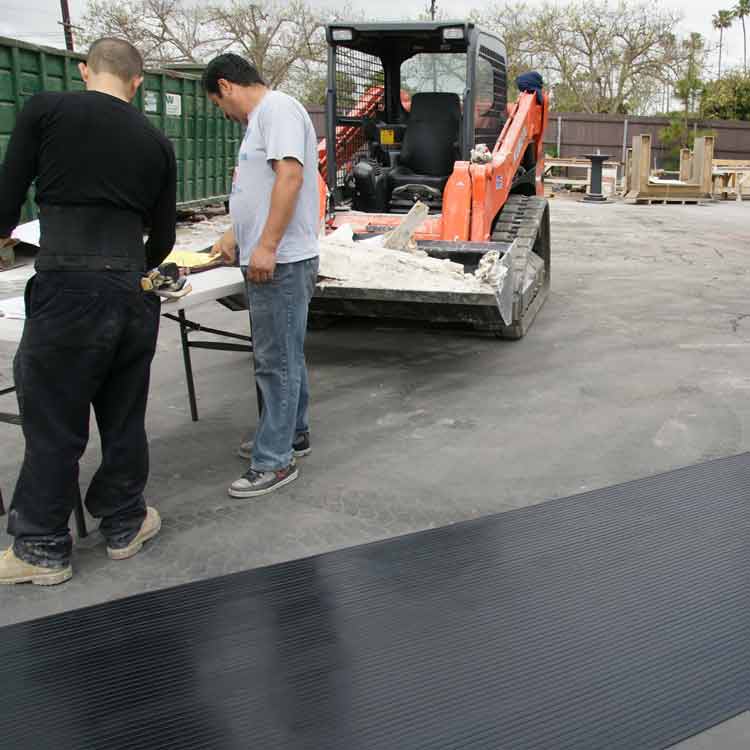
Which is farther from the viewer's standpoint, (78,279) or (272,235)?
(272,235)

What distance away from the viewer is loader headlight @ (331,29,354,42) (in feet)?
24.0

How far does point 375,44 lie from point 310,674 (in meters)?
6.56

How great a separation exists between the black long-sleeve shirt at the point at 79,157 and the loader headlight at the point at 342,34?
461 centimetres

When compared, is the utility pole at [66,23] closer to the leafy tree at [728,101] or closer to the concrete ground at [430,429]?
the leafy tree at [728,101]

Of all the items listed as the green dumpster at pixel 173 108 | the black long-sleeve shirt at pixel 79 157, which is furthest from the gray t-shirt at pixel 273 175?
the green dumpster at pixel 173 108

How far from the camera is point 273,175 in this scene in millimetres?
3709

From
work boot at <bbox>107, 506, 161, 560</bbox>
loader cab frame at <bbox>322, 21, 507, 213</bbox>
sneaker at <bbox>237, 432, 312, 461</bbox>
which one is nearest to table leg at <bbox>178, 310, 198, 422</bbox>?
sneaker at <bbox>237, 432, 312, 461</bbox>

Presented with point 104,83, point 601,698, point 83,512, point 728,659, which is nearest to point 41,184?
point 104,83

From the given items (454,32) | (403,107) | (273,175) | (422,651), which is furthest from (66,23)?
(422,651)

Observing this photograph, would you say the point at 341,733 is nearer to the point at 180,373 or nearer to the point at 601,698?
the point at 601,698

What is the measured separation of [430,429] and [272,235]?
1726 mm

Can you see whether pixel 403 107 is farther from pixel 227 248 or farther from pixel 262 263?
pixel 262 263

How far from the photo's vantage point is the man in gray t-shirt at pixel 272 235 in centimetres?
364

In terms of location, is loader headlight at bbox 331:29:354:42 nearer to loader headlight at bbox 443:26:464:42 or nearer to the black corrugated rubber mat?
loader headlight at bbox 443:26:464:42
